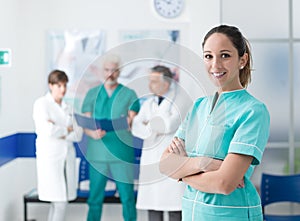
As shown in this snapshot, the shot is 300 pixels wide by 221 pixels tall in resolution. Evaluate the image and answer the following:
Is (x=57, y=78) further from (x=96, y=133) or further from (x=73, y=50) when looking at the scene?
(x=96, y=133)

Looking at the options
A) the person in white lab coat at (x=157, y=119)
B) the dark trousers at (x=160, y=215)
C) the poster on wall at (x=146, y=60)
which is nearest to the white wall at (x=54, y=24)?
the dark trousers at (x=160, y=215)

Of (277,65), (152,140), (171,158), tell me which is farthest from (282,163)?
(171,158)

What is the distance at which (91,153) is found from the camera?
2.13m

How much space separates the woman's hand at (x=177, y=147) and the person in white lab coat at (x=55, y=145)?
5.92 ft

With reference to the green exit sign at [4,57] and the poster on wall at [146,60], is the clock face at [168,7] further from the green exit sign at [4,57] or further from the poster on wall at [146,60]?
the poster on wall at [146,60]

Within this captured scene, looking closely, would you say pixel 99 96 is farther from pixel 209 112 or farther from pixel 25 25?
pixel 25 25

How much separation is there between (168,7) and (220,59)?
2423 millimetres

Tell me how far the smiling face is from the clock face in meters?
2.36

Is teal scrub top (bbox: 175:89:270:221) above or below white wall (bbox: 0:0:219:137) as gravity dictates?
below

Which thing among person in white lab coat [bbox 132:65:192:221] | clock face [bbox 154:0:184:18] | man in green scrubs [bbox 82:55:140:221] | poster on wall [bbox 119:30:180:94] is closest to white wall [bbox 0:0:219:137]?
clock face [bbox 154:0:184:18]

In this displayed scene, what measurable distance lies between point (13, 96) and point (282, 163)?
205 cm

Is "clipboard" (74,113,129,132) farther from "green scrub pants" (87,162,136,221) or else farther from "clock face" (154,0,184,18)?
"clock face" (154,0,184,18)

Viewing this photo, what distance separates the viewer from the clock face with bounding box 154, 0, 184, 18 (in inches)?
157

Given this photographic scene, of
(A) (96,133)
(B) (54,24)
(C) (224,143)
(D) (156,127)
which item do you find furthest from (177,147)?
(B) (54,24)
